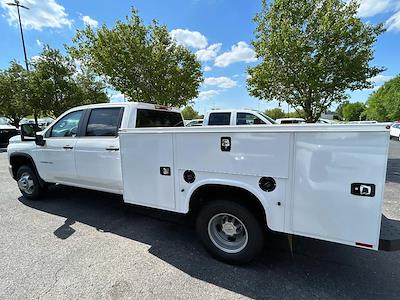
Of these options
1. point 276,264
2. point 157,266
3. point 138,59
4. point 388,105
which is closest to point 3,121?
point 138,59

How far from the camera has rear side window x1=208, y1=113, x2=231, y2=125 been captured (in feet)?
32.0

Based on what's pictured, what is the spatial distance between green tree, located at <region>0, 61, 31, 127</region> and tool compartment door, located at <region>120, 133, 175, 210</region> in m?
20.1

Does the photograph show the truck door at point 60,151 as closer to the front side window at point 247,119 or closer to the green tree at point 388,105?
the front side window at point 247,119

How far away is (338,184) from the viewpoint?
233 cm

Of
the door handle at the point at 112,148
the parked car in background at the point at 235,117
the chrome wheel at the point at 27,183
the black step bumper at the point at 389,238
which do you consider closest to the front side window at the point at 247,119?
the parked car in background at the point at 235,117

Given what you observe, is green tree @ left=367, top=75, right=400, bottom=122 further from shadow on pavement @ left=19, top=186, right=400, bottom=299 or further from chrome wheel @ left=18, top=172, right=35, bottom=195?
chrome wheel @ left=18, top=172, right=35, bottom=195

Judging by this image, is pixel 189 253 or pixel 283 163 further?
pixel 189 253

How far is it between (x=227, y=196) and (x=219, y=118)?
23.3 feet

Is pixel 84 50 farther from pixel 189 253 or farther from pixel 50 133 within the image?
pixel 189 253

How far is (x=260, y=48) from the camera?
1023 centimetres

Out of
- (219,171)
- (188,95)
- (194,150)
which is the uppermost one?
(188,95)

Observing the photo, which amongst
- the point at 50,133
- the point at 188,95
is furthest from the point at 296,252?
the point at 188,95

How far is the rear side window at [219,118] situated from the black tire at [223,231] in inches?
268

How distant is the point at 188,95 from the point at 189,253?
1337 cm
